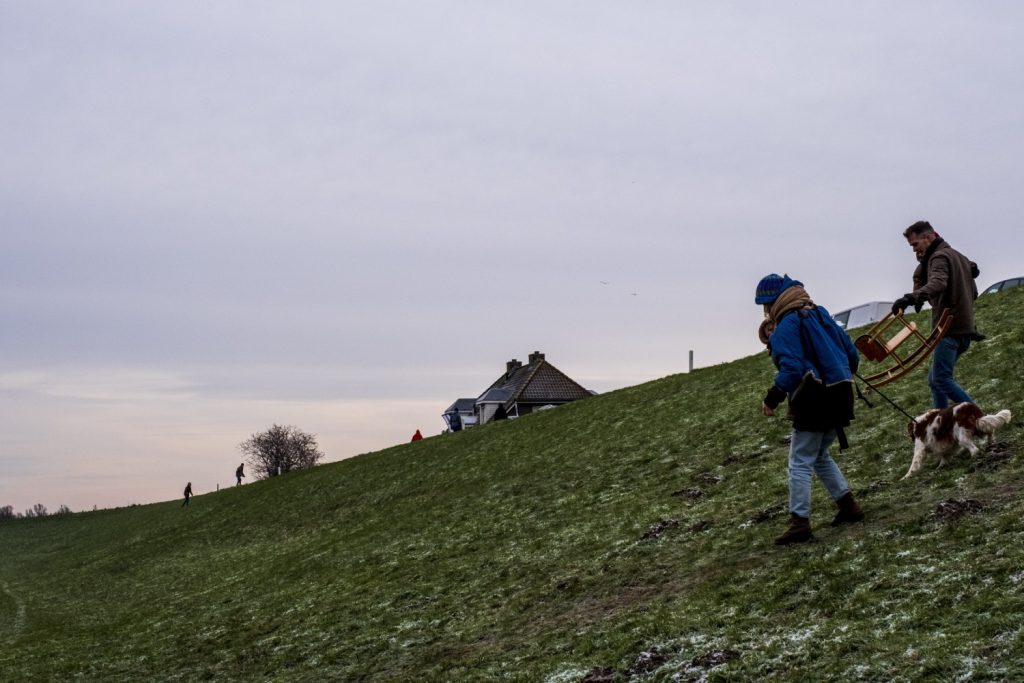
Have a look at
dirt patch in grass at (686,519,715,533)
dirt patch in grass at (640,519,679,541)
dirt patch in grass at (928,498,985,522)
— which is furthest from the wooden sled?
dirt patch in grass at (640,519,679,541)

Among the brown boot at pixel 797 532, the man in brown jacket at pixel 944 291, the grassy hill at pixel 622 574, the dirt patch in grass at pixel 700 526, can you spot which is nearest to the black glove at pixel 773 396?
the brown boot at pixel 797 532

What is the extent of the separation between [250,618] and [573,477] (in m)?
9.44

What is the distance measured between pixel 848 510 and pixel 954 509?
1339 millimetres

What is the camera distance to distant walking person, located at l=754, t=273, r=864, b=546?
12102 mm

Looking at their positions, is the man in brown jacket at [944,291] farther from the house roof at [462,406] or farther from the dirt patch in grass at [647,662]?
the house roof at [462,406]

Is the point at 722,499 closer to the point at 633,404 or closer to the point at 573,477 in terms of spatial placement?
the point at 573,477

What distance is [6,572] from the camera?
2276 inches

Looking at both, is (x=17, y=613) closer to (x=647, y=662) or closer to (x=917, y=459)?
(x=647, y=662)

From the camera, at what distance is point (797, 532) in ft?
42.3

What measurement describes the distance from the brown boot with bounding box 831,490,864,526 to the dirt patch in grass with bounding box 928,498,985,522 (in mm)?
971

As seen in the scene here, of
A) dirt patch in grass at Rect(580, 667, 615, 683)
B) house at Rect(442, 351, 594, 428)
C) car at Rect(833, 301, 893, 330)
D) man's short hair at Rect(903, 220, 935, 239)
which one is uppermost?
house at Rect(442, 351, 594, 428)

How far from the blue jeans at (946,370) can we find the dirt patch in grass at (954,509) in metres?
2.54

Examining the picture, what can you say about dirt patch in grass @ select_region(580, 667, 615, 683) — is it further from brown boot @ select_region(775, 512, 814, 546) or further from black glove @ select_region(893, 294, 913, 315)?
black glove @ select_region(893, 294, 913, 315)

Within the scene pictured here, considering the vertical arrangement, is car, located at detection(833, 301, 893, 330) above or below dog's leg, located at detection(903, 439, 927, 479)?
above
